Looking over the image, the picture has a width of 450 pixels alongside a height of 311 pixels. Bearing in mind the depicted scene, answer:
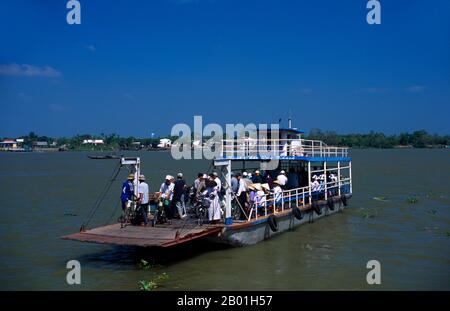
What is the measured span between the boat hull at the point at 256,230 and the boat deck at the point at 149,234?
0.52 m

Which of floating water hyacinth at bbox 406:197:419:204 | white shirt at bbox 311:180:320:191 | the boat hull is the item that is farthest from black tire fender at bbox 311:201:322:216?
floating water hyacinth at bbox 406:197:419:204

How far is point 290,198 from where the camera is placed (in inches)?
753

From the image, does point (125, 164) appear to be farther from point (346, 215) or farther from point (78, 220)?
point (346, 215)

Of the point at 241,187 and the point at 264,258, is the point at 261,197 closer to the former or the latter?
the point at 241,187

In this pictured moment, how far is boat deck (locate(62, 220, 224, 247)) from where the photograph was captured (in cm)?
1223

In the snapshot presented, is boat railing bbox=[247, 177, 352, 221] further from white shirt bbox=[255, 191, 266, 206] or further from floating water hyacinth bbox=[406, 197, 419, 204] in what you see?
floating water hyacinth bbox=[406, 197, 419, 204]

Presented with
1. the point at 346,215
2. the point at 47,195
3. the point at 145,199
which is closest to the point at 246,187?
the point at 145,199

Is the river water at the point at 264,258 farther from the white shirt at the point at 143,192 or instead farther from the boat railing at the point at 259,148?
the boat railing at the point at 259,148

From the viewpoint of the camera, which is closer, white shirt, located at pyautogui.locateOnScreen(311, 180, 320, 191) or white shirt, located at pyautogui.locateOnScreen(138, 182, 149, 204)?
white shirt, located at pyautogui.locateOnScreen(138, 182, 149, 204)

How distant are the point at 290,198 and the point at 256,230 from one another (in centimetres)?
351

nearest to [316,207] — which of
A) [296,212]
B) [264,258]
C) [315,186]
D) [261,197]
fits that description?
[315,186]

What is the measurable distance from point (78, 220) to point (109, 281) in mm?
10971
